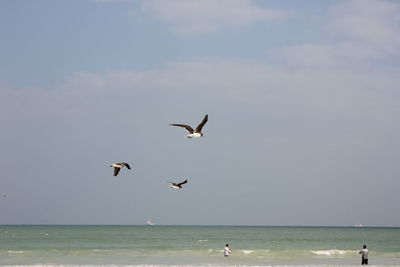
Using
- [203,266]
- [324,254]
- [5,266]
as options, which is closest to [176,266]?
[203,266]

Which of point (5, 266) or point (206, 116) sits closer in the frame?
point (206, 116)

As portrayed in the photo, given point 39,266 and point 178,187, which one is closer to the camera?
point 178,187

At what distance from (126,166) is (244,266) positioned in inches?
487

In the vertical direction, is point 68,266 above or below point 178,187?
below

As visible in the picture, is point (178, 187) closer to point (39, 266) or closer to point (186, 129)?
point (186, 129)

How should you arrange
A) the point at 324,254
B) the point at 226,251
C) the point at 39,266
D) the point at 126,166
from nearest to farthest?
the point at 126,166
the point at 39,266
the point at 226,251
the point at 324,254

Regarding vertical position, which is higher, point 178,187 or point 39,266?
point 178,187

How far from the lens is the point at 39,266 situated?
37.9m

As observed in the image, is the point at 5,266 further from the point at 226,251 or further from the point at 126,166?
the point at 226,251

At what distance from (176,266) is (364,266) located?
35.8ft

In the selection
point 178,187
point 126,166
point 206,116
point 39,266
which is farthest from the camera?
point 39,266

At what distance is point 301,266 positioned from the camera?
3906 cm

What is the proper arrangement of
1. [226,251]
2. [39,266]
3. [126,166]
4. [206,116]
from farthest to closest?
[226,251], [39,266], [126,166], [206,116]

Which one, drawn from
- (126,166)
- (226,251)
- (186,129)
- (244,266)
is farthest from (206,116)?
(226,251)
